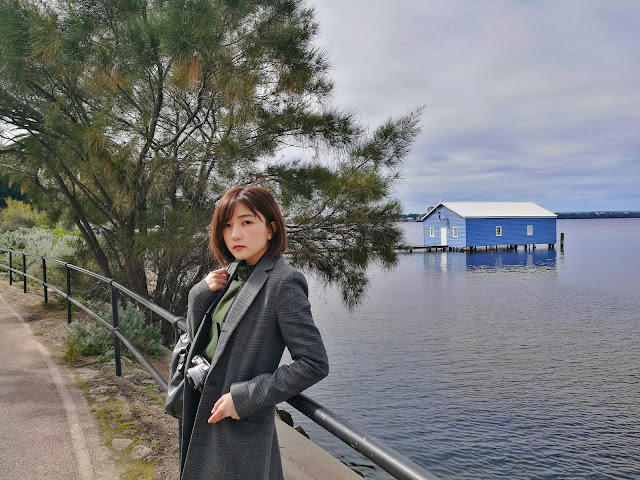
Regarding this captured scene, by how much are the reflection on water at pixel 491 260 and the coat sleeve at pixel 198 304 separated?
35558 millimetres

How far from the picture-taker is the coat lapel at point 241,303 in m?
1.53

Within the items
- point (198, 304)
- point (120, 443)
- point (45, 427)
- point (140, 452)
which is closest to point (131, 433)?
point (120, 443)

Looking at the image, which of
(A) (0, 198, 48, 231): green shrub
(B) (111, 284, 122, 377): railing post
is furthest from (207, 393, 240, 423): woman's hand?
(A) (0, 198, 48, 231): green shrub

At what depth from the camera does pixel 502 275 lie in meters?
33.7

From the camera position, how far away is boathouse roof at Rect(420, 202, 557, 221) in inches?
1956

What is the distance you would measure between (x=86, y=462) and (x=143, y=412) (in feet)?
2.68

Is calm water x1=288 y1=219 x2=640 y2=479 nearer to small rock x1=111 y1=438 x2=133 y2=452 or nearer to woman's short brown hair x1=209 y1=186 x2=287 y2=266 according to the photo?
small rock x1=111 y1=438 x2=133 y2=452

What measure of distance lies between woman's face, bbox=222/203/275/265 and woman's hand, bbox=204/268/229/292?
0.13 metres

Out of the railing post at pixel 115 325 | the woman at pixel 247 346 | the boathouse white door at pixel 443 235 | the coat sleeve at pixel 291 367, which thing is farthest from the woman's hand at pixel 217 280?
the boathouse white door at pixel 443 235

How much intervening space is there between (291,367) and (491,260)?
44525 mm

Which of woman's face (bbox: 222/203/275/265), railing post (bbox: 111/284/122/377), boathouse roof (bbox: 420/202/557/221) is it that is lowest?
railing post (bbox: 111/284/122/377)

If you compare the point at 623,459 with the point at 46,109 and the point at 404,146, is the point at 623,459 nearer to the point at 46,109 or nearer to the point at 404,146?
the point at 404,146

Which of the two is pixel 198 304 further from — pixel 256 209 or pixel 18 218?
pixel 18 218

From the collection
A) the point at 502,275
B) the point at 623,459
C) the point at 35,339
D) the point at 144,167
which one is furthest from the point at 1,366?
the point at 502,275
